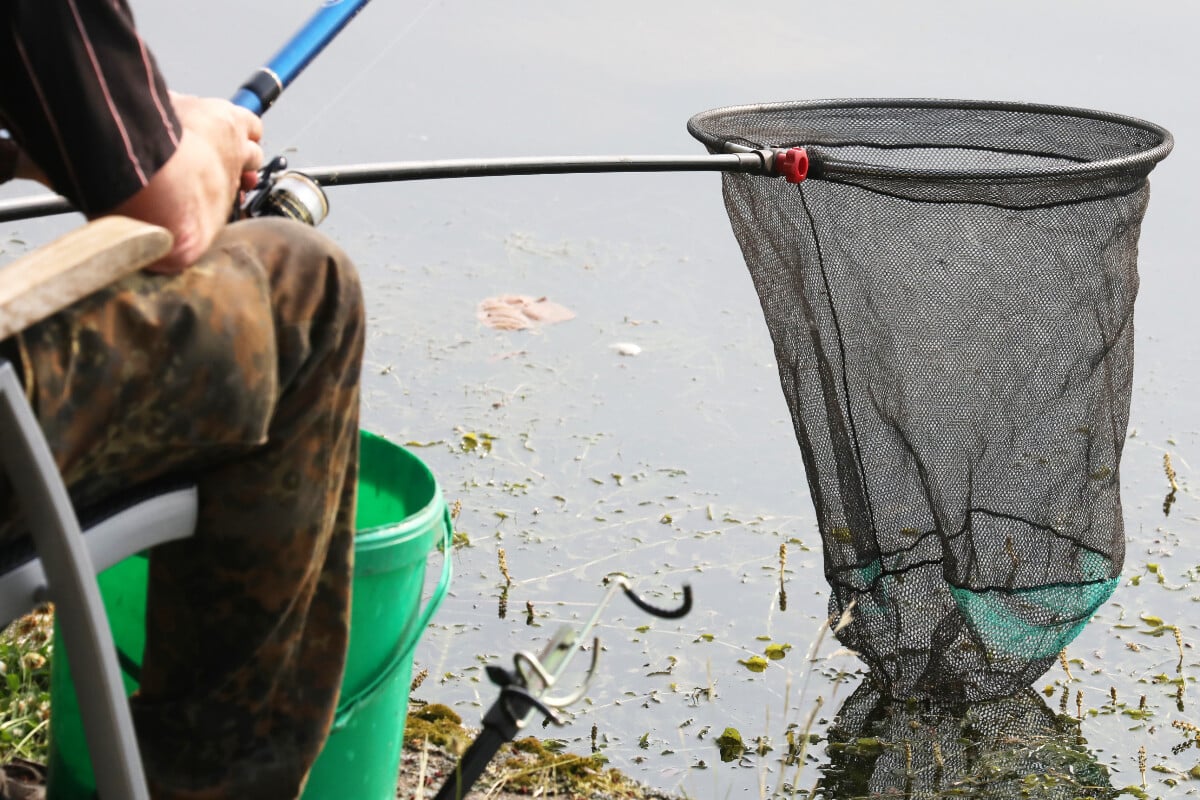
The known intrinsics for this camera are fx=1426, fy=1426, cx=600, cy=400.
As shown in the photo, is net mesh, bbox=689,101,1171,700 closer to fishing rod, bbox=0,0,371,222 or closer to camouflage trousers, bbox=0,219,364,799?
fishing rod, bbox=0,0,371,222

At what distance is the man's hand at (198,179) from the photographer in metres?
1.19

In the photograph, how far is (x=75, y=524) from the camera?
1.01 meters

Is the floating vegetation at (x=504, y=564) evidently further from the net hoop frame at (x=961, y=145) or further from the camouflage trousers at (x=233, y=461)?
the camouflage trousers at (x=233, y=461)

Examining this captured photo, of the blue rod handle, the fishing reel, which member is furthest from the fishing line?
the fishing reel

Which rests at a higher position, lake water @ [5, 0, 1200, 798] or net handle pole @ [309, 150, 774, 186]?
net handle pole @ [309, 150, 774, 186]

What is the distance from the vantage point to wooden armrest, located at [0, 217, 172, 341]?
0.91 metres

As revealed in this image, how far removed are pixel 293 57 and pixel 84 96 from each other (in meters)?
0.63

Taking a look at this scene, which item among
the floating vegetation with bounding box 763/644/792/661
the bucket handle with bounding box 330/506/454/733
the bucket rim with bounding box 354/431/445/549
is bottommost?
the floating vegetation with bounding box 763/644/792/661

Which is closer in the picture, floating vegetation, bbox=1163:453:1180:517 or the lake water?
the lake water

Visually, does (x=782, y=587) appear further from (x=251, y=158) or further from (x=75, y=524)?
(x=75, y=524)

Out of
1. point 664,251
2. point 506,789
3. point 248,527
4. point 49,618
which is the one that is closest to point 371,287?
→ point 664,251

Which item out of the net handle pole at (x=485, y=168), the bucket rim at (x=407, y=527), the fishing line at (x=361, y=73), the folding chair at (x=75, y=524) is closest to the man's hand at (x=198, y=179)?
the folding chair at (x=75, y=524)

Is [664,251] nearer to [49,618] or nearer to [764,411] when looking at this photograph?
[764,411]

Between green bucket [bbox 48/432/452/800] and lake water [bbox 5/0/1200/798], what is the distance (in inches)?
20.3
